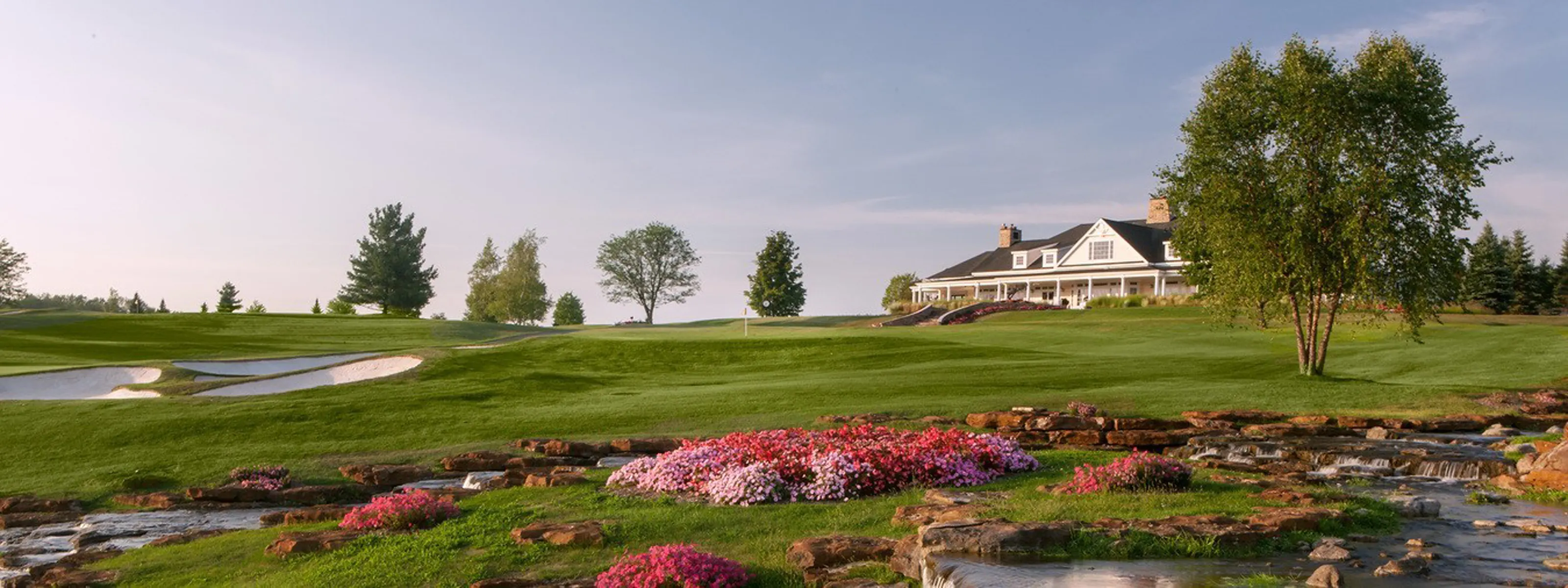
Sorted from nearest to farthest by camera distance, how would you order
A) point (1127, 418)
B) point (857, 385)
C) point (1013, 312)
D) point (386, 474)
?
point (386, 474) < point (1127, 418) < point (857, 385) < point (1013, 312)

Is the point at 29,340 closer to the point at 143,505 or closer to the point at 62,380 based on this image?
the point at 62,380

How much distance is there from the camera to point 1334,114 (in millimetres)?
28938

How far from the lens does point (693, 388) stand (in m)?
29.9

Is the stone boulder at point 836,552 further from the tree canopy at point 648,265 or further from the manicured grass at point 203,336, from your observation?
the tree canopy at point 648,265

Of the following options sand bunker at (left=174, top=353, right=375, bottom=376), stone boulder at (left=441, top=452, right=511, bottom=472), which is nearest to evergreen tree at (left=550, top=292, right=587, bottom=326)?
sand bunker at (left=174, top=353, right=375, bottom=376)

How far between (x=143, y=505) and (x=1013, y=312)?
56.0 metres

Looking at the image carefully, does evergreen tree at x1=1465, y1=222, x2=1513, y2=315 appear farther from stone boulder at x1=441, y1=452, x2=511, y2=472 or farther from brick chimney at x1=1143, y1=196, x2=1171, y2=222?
stone boulder at x1=441, y1=452, x2=511, y2=472

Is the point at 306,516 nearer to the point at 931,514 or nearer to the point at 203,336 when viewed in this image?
the point at 931,514

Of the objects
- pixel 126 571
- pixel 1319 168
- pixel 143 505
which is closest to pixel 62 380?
pixel 143 505

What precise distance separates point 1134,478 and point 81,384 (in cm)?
2886

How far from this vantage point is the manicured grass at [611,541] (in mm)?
9750

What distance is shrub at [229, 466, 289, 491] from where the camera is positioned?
54.1 feet

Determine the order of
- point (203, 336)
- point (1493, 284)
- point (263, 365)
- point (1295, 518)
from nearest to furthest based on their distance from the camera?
point (1295, 518), point (263, 365), point (203, 336), point (1493, 284)

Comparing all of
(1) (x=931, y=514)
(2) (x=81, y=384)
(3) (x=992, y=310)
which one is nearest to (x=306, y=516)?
(1) (x=931, y=514)
